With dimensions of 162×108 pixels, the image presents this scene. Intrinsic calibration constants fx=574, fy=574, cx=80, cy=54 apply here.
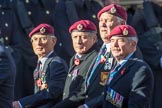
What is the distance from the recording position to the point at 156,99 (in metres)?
7.72

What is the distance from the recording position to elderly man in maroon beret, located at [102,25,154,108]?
4387 mm

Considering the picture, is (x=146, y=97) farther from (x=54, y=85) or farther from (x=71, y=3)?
(x=71, y=3)

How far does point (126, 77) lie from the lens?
4496 millimetres

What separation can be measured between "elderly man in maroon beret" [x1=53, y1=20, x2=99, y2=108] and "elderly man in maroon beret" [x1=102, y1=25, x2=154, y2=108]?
552mm

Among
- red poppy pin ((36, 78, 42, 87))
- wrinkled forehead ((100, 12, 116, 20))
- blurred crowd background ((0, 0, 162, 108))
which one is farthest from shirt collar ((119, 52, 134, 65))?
blurred crowd background ((0, 0, 162, 108))

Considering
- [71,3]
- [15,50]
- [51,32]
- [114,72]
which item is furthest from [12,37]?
[114,72]

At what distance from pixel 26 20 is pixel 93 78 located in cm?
284

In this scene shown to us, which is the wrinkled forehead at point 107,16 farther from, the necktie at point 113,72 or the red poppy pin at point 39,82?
the red poppy pin at point 39,82

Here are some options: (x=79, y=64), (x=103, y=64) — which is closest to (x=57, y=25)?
(x=79, y=64)

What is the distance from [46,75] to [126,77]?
1308 mm

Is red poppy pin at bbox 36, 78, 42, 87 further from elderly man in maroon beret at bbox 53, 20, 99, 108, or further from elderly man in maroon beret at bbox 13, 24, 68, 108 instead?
elderly man in maroon beret at bbox 53, 20, 99, 108

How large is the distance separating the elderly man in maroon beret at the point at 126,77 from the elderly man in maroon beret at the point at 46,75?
3.27ft

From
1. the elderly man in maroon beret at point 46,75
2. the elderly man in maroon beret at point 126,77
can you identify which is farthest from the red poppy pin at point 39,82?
the elderly man in maroon beret at point 126,77

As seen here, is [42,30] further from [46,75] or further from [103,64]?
[103,64]
